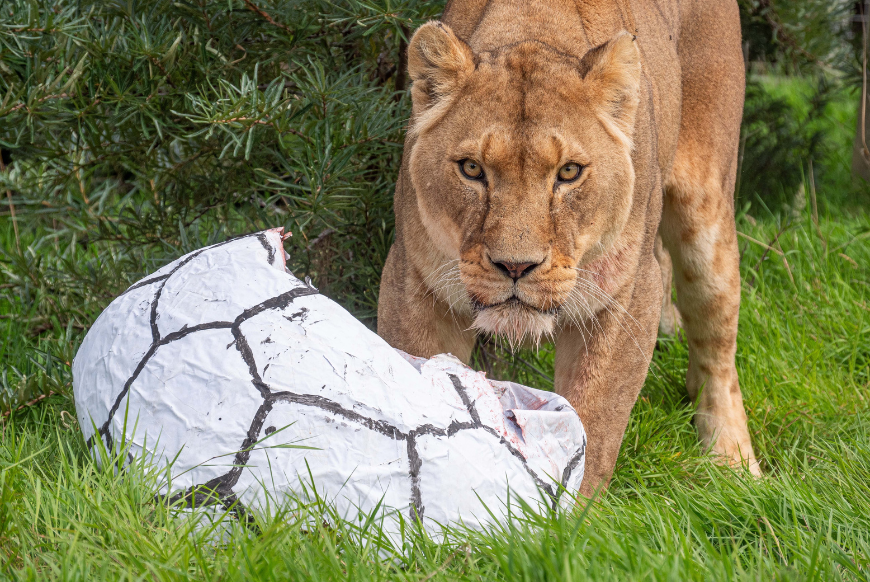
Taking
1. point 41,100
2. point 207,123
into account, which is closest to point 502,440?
point 207,123

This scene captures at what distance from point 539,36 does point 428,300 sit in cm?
95

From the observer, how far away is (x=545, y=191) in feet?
8.08

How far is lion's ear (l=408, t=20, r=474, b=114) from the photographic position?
2615 millimetres

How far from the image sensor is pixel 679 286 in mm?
3926

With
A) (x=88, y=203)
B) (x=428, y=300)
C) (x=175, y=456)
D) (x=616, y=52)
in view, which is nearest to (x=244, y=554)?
(x=175, y=456)

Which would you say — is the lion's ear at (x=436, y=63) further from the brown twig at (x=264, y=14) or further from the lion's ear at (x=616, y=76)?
the brown twig at (x=264, y=14)

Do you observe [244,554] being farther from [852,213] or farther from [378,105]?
[852,213]

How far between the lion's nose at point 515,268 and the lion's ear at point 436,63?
63 cm

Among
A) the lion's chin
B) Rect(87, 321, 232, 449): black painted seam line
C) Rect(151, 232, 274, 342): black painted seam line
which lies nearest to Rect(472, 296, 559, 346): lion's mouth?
the lion's chin

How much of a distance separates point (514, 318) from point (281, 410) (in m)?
0.82

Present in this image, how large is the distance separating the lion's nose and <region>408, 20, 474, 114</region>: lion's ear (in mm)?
626

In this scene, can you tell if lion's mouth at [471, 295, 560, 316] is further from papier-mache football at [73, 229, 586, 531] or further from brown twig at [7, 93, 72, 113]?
brown twig at [7, 93, 72, 113]

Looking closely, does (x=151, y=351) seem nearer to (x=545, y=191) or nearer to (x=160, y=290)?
(x=160, y=290)

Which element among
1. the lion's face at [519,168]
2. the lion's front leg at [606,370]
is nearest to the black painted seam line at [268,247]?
the lion's face at [519,168]
